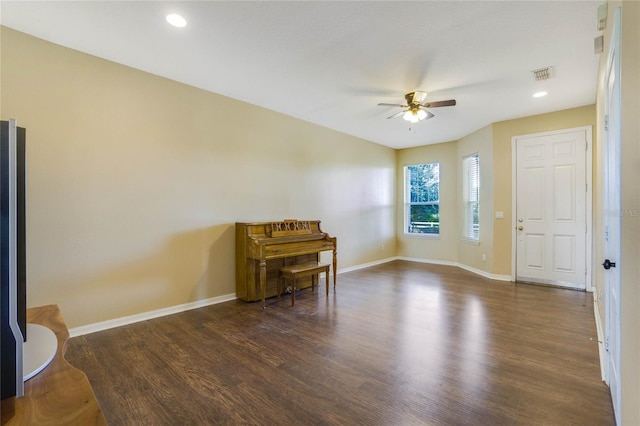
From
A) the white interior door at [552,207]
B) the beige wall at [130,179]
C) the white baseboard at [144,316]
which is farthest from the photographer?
the white interior door at [552,207]

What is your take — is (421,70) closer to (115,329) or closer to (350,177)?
(350,177)

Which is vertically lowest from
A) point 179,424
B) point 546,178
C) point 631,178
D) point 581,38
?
point 179,424

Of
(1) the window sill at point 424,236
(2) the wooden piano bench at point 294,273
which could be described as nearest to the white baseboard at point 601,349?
(2) the wooden piano bench at point 294,273

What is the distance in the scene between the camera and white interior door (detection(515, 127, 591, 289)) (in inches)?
179

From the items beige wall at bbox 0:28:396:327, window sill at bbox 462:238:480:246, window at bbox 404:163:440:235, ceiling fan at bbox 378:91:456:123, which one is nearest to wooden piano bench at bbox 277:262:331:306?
beige wall at bbox 0:28:396:327

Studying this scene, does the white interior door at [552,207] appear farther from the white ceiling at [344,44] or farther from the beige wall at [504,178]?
the white ceiling at [344,44]

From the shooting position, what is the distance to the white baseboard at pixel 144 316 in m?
2.93

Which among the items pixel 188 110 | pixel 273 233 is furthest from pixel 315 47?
pixel 273 233

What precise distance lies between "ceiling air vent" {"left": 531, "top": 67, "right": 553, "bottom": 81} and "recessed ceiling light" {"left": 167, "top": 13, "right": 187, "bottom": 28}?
361cm

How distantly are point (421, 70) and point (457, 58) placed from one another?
379mm

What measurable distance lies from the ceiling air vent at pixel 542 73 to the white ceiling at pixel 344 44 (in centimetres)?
7

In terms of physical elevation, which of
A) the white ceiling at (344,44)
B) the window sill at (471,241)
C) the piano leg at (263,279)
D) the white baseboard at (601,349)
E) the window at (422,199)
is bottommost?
the white baseboard at (601,349)

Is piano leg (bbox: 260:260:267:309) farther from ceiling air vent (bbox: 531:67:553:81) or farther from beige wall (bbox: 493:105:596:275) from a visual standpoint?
beige wall (bbox: 493:105:596:275)

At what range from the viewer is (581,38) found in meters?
2.65
